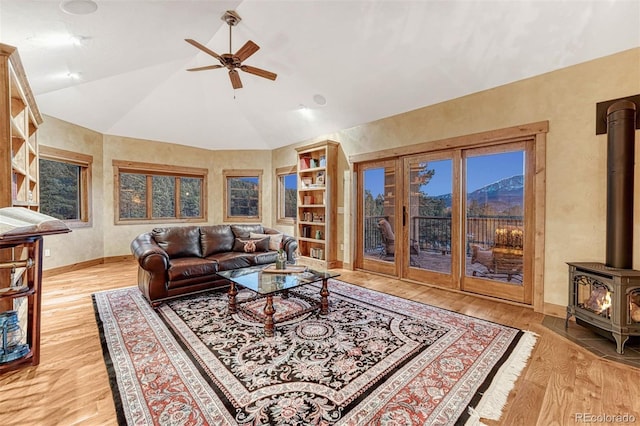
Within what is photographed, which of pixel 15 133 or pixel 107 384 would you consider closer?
pixel 107 384

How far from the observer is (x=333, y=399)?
1.81m

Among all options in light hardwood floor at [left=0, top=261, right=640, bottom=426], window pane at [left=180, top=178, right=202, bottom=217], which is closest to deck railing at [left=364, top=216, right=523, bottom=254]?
light hardwood floor at [left=0, top=261, right=640, bottom=426]

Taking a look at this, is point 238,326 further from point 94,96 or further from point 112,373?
point 94,96

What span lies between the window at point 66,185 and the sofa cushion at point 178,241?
2.53m

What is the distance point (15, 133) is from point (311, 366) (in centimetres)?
370

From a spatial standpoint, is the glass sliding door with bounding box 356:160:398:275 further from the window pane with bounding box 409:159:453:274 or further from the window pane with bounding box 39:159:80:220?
the window pane with bounding box 39:159:80:220

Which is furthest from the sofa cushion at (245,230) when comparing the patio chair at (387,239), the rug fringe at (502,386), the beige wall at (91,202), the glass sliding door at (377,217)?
the rug fringe at (502,386)

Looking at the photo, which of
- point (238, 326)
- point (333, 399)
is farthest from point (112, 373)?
point (333, 399)

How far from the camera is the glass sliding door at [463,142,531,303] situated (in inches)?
141

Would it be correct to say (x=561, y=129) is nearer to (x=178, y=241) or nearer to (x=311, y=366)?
(x=311, y=366)

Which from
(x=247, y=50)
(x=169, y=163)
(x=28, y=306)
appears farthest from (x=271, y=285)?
(x=169, y=163)

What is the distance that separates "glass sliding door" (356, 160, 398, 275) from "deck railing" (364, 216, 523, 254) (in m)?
0.02

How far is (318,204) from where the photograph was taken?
6.10 meters

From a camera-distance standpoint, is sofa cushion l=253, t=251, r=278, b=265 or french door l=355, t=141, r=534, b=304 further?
sofa cushion l=253, t=251, r=278, b=265
